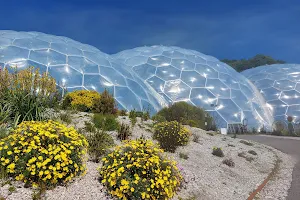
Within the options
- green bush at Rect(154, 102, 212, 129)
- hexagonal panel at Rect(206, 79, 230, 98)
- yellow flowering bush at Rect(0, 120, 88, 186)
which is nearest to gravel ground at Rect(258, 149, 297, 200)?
yellow flowering bush at Rect(0, 120, 88, 186)

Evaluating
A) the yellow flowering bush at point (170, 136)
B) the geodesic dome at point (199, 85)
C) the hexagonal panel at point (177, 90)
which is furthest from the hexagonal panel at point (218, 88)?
the yellow flowering bush at point (170, 136)

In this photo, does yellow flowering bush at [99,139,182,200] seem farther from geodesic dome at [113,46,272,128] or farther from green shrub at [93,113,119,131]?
geodesic dome at [113,46,272,128]

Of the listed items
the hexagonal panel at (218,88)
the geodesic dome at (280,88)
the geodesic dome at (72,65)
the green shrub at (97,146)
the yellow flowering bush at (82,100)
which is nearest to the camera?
the green shrub at (97,146)

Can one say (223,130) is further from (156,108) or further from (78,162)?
(78,162)

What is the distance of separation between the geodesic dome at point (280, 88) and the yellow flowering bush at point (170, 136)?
82.7 ft

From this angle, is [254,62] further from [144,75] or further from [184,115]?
[184,115]

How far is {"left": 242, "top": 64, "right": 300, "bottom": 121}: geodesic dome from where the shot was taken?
107 ft

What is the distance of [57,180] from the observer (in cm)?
521

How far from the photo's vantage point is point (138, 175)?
5387 millimetres

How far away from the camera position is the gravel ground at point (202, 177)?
16.7 feet

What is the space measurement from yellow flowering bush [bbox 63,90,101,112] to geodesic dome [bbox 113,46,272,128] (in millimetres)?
11943

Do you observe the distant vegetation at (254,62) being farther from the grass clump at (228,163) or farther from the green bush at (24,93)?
the green bush at (24,93)

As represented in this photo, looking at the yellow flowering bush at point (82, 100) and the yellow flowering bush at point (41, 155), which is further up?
the yellow flowering bush at point (82, 100)

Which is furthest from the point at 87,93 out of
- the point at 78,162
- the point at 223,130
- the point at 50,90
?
the point at 223,130
